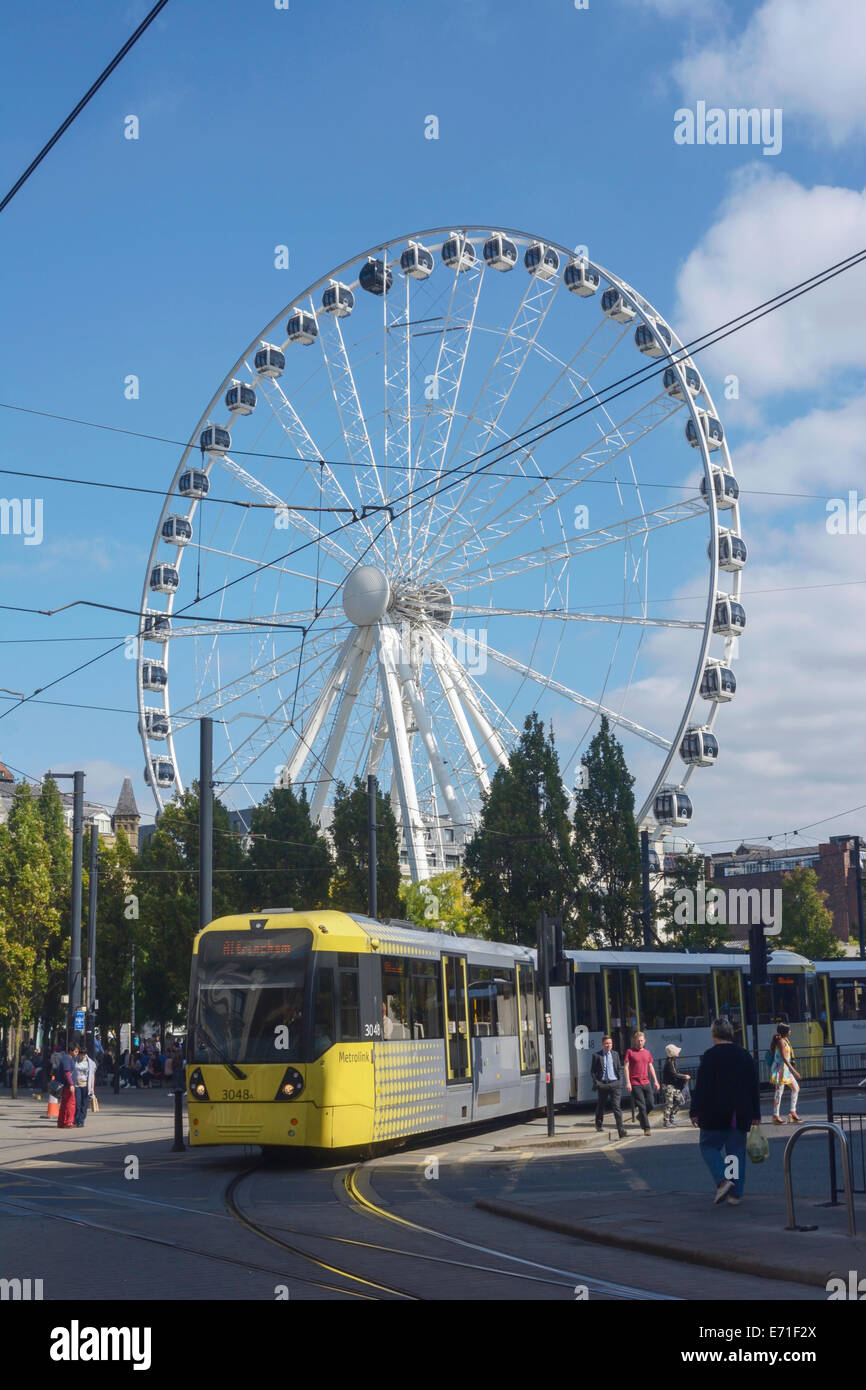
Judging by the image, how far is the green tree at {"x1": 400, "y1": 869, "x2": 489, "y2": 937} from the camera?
51906 millimetres

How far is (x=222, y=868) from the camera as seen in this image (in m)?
50.0

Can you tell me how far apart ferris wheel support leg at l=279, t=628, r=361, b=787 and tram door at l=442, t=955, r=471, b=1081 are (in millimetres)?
18534

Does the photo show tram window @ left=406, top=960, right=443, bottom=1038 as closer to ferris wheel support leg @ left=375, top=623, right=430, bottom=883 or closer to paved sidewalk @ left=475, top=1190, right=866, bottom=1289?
paved sidewalk @ left=475, top=1190, right=866, bottom=1289

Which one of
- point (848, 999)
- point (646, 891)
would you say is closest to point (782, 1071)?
point (848, 999)

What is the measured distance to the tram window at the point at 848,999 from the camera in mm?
39094

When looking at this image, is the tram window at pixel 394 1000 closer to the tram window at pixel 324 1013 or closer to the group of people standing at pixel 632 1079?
the tram window at pixel 324 1013

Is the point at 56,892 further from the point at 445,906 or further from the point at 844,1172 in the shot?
the point at 844,1172

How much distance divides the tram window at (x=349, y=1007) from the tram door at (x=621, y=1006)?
12497mm

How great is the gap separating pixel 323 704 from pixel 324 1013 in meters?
23.4

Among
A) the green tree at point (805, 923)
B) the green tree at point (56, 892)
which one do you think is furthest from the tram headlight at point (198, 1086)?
the green tree at point (805, 923)

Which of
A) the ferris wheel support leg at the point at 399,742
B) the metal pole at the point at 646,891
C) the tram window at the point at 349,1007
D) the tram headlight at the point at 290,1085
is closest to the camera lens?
the tram headlight at the point at 290,1085

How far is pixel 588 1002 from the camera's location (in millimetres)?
31219

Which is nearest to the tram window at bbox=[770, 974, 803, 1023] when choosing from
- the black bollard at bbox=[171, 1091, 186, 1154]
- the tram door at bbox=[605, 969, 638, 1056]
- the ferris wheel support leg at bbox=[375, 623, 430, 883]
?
the tram door at bbox=[605, 969, 638, 1056]

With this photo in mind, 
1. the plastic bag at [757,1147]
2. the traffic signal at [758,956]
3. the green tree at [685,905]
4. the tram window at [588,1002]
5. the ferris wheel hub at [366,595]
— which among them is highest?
the ferris wheel hub at [366,595]
